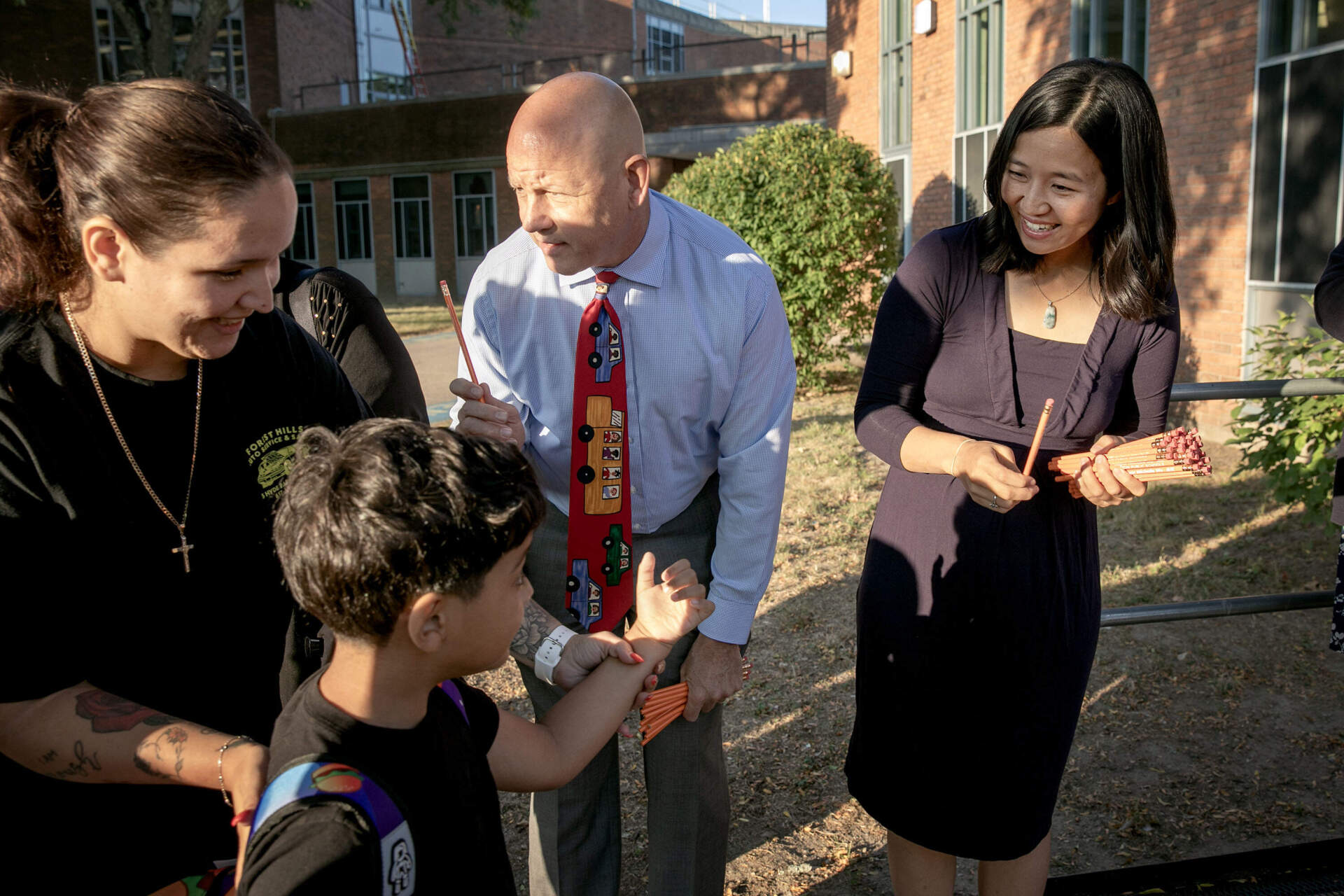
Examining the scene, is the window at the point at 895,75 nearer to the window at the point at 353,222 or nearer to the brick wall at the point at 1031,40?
the brick wall at the point at 1031,40

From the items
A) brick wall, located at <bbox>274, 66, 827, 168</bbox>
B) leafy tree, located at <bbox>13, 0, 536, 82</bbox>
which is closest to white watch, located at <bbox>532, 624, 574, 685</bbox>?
leafy tree, located at <bbox>13, 0, 536, 82</bbox>

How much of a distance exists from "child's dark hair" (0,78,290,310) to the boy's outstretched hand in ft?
3.15

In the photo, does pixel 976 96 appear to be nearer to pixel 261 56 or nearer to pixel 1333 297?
pixel 1333 297

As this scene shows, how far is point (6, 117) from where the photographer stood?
1.43 metres

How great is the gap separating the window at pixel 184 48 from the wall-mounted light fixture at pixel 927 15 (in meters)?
20.0

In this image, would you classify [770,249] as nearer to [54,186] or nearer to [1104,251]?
[1104,251]

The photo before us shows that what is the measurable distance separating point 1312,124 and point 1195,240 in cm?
144

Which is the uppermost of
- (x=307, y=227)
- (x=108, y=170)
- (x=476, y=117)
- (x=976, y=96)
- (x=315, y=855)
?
(x=476, y=117)

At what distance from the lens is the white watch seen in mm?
2080

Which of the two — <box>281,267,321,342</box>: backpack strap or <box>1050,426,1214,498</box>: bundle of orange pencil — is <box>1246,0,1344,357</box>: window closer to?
<box>1050,426,1214,498</box>: bundle of orange pencil

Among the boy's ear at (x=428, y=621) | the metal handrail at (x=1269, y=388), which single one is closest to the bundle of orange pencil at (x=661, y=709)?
the boy's ear at (x=428, y=621)

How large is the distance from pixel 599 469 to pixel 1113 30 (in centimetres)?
969

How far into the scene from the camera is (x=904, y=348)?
7.70 ft

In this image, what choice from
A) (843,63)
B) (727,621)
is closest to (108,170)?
(727,621)
